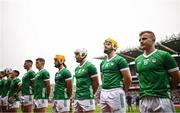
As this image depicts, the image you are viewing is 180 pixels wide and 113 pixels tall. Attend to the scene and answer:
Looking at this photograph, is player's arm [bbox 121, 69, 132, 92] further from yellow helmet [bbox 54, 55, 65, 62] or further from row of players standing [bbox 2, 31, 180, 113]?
yellow helmet [bbox 54, 55, 65, 62]

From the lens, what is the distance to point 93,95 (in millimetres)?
7641

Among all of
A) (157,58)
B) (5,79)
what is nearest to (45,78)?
(5,79)

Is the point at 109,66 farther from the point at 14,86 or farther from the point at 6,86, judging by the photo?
the point at 6,86

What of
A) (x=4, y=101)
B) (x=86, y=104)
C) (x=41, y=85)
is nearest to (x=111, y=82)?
(x=86, y=104)

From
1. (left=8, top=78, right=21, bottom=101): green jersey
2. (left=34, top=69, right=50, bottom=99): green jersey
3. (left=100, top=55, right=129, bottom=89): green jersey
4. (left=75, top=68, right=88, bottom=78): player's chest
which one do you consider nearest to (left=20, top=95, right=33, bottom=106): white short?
(left=34, top=69, right=50, bottom=99): green jersey

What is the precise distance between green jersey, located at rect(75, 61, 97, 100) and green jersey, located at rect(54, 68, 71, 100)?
0.77 m

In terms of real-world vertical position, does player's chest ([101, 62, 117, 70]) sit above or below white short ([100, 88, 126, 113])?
above

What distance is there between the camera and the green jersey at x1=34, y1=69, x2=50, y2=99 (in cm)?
945

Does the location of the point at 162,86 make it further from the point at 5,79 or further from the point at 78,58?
the point at 5,79

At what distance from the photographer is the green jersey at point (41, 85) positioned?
31.0 feet

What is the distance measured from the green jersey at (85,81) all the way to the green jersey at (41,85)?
2.07 m

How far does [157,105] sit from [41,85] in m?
5.25

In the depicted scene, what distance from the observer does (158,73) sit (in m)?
5.09

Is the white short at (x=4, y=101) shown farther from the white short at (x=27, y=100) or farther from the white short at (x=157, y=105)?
the white short at (x=157, y=105)
